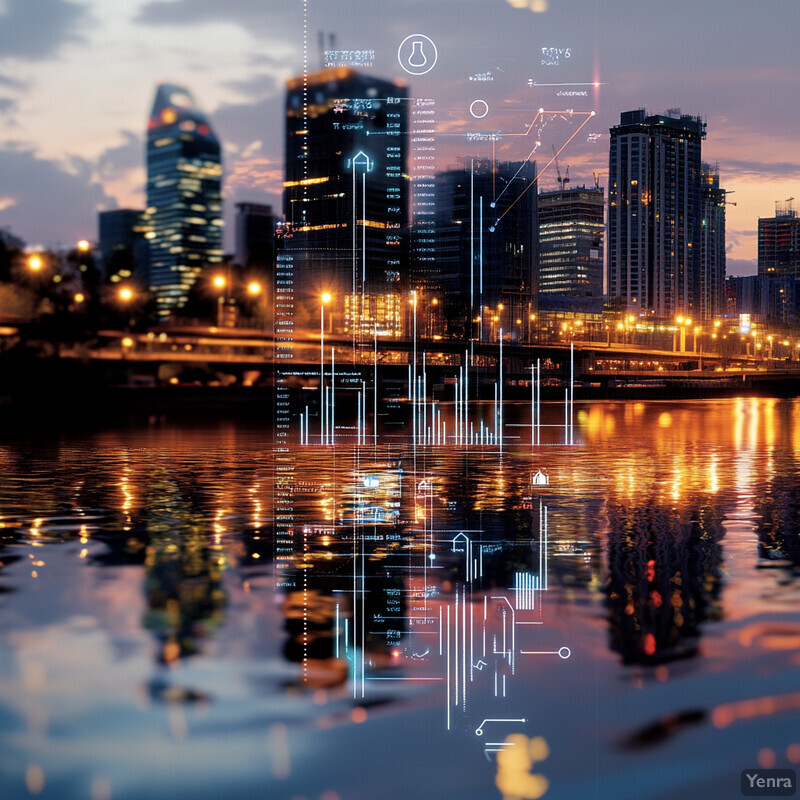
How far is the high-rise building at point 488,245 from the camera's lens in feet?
78.2

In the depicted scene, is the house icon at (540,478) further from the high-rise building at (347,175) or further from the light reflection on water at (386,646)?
the high-rise building at (347,175)

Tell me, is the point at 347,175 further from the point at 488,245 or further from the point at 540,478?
the point at 488,245

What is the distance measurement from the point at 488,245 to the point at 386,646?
4998 centimetres

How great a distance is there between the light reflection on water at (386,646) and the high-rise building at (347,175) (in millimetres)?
4560

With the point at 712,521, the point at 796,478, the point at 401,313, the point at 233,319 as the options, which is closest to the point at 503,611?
the point at 712,521

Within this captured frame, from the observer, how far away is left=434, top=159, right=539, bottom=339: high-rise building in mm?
23844

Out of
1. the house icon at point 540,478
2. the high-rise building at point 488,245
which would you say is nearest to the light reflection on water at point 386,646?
the house icon at point 540,478

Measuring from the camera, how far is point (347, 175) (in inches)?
832

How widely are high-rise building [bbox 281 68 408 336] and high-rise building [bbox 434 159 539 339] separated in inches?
44.5

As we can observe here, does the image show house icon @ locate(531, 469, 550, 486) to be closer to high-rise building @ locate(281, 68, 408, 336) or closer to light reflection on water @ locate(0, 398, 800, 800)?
light reflection on water @ locate(0, 398, 800, 800)

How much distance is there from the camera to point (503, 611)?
1180 cm

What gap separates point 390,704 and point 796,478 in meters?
20.4

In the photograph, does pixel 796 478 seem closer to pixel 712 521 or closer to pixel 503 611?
pixel 712 521

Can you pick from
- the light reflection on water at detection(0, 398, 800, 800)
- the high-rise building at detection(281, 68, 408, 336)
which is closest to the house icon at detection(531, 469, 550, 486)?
the light reflection on water at detection(0, 398, 800, 800)
